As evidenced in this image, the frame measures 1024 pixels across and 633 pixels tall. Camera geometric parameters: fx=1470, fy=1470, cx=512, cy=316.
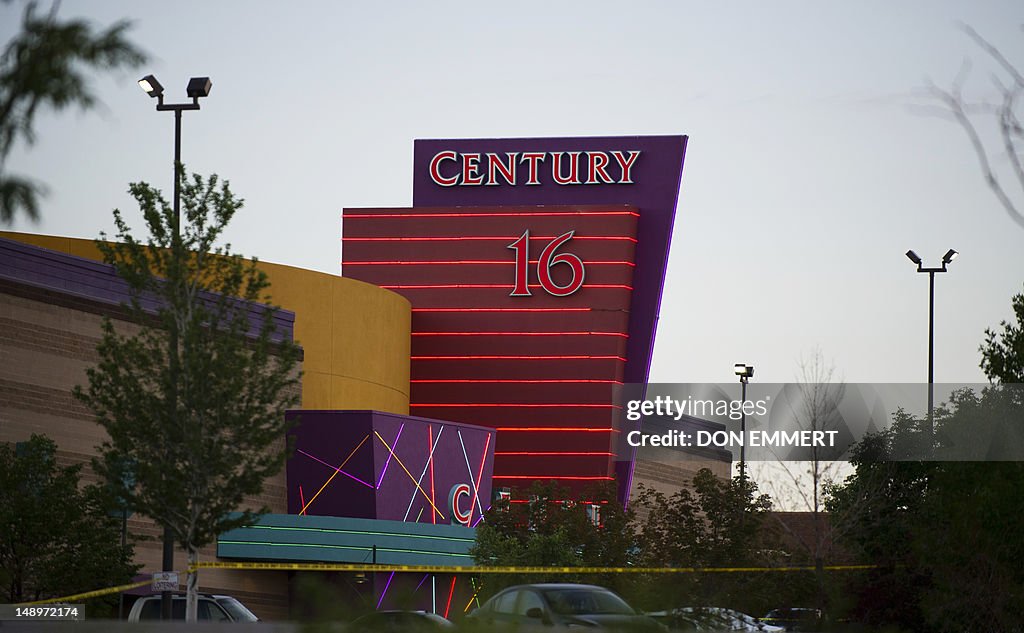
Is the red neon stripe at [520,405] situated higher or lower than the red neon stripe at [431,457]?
higher

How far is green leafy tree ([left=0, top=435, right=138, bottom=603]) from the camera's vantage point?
29609mm

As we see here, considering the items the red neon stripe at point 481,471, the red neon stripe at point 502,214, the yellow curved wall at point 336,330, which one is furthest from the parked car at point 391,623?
the red neon stripe at point 502,214

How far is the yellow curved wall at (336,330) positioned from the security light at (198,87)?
2175cm

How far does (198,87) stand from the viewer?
102 ft

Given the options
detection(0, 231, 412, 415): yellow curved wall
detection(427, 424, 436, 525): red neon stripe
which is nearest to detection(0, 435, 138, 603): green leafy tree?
detection(427, 424, 436, 525): red neon stripe

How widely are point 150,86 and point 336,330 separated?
24.5 metres

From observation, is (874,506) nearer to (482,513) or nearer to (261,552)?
(482,513)

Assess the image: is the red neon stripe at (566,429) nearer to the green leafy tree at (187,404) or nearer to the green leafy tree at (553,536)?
the green leafy tree at (553,536)

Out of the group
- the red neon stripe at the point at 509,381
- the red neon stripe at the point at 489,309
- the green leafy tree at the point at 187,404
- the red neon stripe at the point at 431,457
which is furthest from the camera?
the red neon stripe at the point at 489,309

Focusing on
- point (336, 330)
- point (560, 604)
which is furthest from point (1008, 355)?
point (336, 330)

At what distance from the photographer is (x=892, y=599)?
35969 millimetres

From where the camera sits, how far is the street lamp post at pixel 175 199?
2692cm

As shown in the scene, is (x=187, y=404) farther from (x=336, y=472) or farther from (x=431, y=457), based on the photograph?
(x=431, y=457)

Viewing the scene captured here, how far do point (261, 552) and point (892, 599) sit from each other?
1987 centimetres
